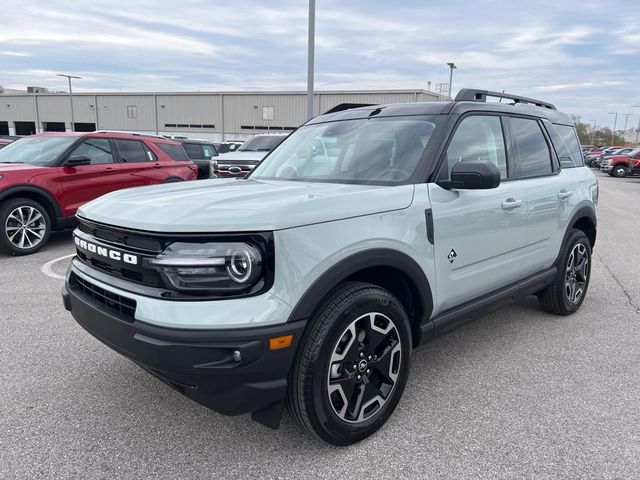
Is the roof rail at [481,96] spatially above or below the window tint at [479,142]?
above

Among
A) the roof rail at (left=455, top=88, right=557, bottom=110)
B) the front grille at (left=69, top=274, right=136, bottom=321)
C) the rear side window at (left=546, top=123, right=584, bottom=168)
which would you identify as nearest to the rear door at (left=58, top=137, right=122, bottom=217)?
the front grille at (left=69, top=274, right=136, bottom=321)

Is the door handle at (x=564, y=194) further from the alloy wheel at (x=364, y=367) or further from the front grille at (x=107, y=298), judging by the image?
the front grille at (x=107, y=298)

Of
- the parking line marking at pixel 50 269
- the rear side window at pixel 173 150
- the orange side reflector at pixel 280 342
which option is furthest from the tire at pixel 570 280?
the rear side window at pixel 173 150

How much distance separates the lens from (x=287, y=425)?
9.27ft

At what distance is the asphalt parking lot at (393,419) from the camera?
8.05 feet

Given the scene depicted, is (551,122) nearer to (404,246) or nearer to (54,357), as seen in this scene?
(404,246)

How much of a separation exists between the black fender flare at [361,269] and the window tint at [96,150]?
6.51 meters

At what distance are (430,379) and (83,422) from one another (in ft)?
7.22

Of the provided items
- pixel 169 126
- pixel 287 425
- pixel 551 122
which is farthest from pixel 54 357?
pixel 169 126

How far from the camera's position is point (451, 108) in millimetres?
3260

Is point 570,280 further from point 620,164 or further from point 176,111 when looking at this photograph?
point 176,111

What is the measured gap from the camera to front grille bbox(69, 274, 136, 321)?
230 cm

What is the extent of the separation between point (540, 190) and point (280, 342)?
2.76 m

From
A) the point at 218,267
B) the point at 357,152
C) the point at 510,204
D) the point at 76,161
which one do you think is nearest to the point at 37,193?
the point at 76,161
